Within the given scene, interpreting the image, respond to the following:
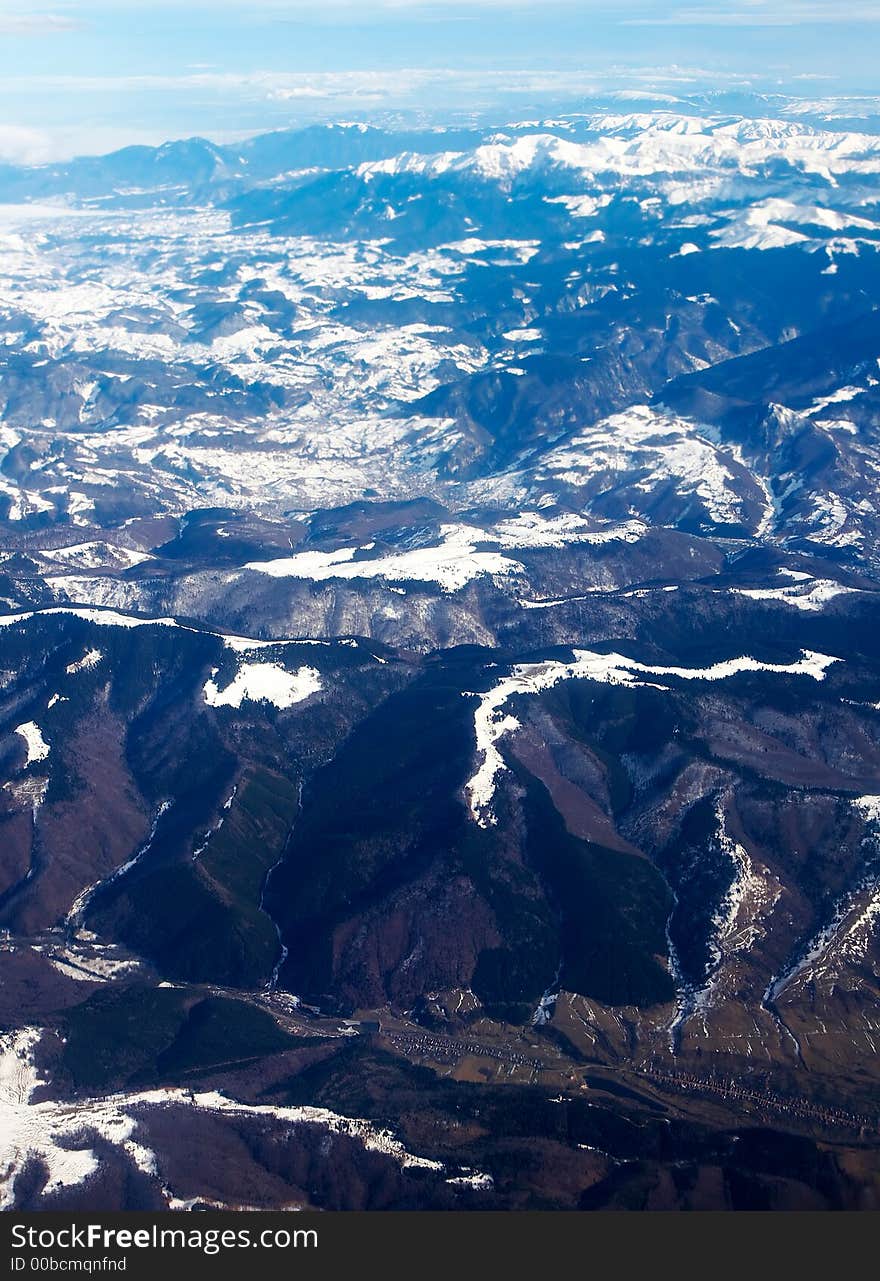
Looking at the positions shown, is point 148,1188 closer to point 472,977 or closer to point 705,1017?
point 472,977

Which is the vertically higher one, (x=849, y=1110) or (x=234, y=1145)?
(x=234, y=1145)

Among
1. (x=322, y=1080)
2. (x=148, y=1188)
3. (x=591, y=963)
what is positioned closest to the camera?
(x=148, y=1188)

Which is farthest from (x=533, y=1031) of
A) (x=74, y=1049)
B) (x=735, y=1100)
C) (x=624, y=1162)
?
(x=74, y=1049)

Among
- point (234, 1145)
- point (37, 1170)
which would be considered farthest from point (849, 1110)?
point (37, 1170)

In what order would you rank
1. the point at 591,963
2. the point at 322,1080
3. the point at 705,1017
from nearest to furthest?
the point at 322,1080 < the point at 705,1017 < the point at 591,963

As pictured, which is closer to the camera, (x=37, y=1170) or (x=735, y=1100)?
(x=37, y=1170)

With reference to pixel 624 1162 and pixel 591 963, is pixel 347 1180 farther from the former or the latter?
pixel 591 963
